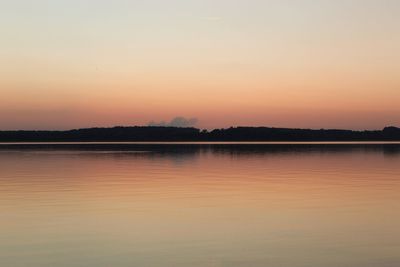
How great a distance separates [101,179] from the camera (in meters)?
36.4

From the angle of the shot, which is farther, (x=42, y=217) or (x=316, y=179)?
(x=316, y=179)

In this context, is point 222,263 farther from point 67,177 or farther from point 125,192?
point 67,177

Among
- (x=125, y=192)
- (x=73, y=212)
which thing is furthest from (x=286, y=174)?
(x=73, y=212)

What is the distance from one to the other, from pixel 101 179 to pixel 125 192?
8489 mm

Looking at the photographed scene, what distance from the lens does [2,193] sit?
2745cm

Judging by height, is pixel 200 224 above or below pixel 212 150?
below

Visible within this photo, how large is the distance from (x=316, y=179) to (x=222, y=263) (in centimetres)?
2417

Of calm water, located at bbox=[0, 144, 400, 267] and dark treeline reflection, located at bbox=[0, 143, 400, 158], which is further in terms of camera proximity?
dark treeline reflection, located at bbox=[0, 143, 400, 158]

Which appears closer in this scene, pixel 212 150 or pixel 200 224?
pixel 200 224

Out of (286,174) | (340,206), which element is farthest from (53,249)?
(286,174)

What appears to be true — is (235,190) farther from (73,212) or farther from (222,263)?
(222,263)

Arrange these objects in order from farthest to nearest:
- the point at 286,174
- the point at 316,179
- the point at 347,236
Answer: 1. the point at 286,174
2. the point at 316,179
3. the point at 347,236

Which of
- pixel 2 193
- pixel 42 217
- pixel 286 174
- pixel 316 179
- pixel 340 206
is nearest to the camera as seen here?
pixel 42 217

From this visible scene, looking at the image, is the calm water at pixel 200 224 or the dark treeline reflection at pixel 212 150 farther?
the dark treeline reflection at pixel 212 150
